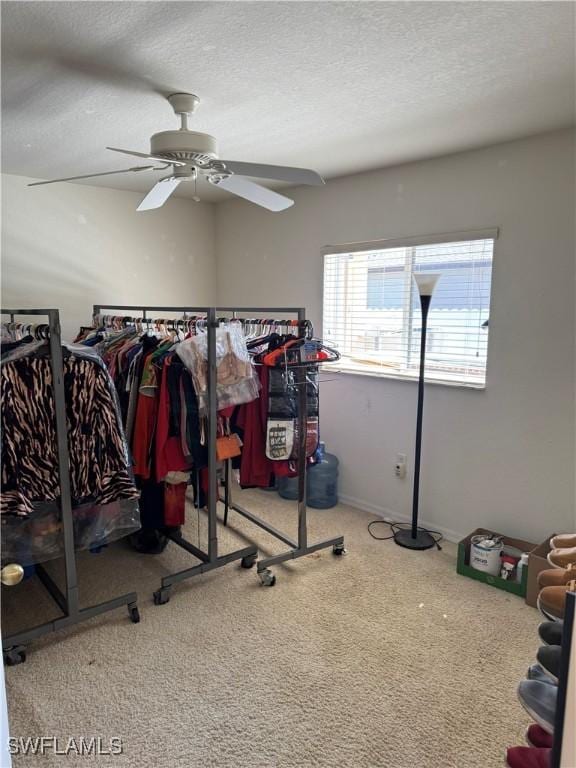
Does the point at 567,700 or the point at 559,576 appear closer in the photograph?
the point at 567,700

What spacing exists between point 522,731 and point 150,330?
105 inches

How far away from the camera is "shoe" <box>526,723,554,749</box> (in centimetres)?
103

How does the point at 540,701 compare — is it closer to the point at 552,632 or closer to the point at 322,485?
the point at 552,632

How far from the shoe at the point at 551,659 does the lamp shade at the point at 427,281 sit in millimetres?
2272

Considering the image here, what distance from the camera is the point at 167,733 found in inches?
72.9

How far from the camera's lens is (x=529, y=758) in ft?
3.25

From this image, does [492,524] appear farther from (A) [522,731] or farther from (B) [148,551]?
(B) [148,551]

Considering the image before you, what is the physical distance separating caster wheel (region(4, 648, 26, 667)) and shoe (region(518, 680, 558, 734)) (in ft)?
6.81

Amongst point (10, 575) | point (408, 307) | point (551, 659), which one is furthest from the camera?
point (408, 307)

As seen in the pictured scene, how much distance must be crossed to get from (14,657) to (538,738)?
2061 millimetres

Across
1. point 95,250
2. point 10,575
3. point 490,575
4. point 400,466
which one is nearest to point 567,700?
point 10,575

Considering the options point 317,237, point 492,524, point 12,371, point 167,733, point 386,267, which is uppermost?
point 317,237

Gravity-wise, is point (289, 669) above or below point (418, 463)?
below

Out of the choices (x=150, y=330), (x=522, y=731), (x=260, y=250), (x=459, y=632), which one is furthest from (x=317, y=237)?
(x=522, y=731)
